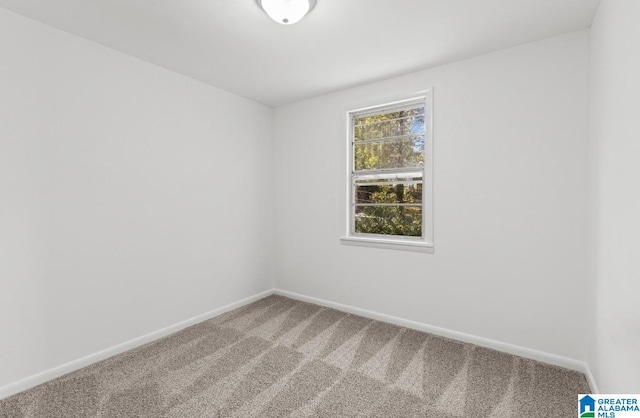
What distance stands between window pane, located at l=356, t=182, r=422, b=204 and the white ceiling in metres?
1.12

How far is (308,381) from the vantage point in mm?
2055

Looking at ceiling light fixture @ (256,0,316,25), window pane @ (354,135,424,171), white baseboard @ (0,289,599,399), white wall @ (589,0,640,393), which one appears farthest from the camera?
window pane @ (354,135,424,171)

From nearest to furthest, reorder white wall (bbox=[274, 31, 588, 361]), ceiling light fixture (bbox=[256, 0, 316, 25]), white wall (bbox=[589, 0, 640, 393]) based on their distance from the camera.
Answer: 1. white wall (bbox=[589, 0, 640, 393])
2. ceiling light fixture (bbox=[256, 0, 316, 25])
3. white wall (bbox=[274, 31, 588, 361])

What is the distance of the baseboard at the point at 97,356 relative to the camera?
1931 mm

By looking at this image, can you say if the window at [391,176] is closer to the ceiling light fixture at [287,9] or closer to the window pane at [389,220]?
the window pane at [389,220]

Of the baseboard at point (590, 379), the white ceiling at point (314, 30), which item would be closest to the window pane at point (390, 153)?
the white ceiling at point (314, 30)

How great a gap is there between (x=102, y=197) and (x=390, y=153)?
2675 millimetres

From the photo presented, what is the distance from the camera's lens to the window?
288 centimetres

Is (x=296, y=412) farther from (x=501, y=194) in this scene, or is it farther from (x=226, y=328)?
(x=501, y=194)

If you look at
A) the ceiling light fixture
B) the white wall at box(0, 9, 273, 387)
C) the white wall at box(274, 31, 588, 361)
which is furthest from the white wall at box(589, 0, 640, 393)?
the white wall at box(0, 9, 273, 387)

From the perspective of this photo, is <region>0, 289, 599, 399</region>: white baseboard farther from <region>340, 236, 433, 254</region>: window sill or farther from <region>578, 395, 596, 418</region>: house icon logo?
<region>340, 236, 433, 254</region>: window sill

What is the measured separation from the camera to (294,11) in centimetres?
182

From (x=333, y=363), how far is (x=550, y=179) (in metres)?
2.18

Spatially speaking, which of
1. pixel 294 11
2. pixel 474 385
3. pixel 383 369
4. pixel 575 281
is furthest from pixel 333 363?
pixel 294 11
